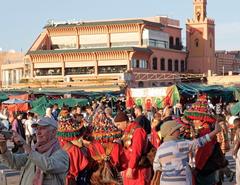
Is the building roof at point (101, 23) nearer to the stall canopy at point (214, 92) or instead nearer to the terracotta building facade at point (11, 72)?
the terracotta building facade at point (11, 72)

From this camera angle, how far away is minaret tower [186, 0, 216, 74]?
90750mm

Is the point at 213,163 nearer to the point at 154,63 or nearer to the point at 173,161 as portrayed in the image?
the point at 173,161

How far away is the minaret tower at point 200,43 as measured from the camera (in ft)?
298

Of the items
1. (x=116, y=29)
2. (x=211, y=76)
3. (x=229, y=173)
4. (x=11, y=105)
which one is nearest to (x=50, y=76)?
(x=116, y=29)

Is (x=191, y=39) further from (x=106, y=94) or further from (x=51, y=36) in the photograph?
(x=106, y=94)

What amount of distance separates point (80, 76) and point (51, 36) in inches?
433

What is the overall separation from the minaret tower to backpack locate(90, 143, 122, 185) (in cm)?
8192

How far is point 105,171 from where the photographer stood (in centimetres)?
784

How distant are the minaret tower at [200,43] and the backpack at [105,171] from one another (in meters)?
81.9

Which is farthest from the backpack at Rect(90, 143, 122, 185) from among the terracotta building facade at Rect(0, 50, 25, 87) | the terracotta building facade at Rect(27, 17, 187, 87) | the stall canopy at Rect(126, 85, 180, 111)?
the terracotta building facade at Rect(0, 50, 25, 87)

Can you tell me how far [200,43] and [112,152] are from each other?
8491 cm

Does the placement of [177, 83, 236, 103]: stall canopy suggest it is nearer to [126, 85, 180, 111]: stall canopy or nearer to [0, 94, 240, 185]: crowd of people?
[126, 85, 180, 111]: stall canopy

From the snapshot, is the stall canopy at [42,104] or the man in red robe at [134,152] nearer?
the man in red robe at [134,152]

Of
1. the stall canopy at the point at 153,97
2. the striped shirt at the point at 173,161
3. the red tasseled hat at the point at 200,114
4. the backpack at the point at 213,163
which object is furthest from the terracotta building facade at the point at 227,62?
the striped shirt at the point at 173,161
